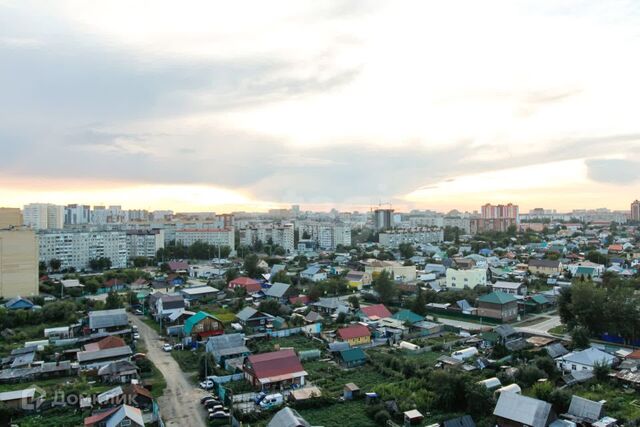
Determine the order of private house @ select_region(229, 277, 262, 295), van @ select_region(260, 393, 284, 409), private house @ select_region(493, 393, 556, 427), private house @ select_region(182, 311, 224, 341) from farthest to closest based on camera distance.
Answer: private house @ select_region(229, 277, 262, 295) < private house @ select_region(182, 311, 224, 341) < van @ select_region(260, 393, 284, 409) < private house @ select_region(493, 393, 556, 427)

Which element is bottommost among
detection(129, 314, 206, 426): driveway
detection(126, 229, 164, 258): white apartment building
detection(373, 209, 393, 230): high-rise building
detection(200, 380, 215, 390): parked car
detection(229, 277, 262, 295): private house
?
detection(129, 314, 206, 426): driveway

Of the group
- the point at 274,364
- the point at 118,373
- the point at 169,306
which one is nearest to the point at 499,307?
the point at 274,364

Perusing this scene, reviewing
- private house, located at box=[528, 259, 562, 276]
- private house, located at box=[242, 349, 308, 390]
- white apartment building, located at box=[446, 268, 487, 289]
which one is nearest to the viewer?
private house, located at box=[242, 349, 308, 390]

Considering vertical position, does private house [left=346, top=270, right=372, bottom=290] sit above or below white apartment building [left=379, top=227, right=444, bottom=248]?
below

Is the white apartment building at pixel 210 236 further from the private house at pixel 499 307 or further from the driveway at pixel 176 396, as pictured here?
the driveway at pixel 176 396

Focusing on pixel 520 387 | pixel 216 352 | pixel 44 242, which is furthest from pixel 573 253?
pixel 44 242

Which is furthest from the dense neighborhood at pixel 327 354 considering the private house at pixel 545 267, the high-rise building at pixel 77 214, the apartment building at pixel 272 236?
the high-rise building at pixel 77 214

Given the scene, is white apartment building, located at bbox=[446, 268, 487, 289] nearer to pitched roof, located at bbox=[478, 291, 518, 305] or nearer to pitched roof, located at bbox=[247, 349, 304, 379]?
pitched roof, located at bbox=[478, 291, 518, 305]

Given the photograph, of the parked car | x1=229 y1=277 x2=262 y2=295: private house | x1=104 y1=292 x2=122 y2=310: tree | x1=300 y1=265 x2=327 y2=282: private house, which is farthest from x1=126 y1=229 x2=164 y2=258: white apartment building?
the parked car

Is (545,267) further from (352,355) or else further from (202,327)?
(202,327)
